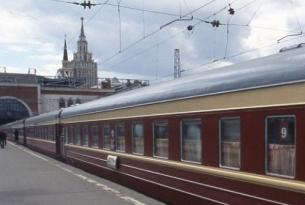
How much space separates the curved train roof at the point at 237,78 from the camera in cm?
771

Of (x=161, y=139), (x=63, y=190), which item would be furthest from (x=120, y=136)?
(x=161, y=139)

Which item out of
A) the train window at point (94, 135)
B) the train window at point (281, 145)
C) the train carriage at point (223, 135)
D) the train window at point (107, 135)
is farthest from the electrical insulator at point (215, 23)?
the train window at point (281, 145)

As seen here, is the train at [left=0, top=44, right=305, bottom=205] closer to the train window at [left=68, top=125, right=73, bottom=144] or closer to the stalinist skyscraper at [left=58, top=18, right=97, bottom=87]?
the train window at [left=68, top=125, right=73, bottom=144]

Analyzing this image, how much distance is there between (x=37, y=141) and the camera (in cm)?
4209

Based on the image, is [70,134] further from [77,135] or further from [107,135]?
[107,135]

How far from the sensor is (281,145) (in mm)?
7695

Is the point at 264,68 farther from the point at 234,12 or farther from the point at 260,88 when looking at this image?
the point at 234,12

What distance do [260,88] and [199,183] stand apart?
261 cm

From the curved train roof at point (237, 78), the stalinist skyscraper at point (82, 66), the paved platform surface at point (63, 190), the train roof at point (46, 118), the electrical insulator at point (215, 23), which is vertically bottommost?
the paved platform surface at point (63, 190)

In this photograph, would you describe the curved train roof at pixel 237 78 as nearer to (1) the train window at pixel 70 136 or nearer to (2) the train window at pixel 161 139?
(2) the train window at pixel 161 139

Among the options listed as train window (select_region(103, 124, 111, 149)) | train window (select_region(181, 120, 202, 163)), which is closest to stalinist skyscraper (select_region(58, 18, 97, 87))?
train window (select_region(103, 124, 111, 149))

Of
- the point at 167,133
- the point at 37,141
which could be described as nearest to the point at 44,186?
the point at 167,133

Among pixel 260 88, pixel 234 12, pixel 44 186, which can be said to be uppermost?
pixel 234 12

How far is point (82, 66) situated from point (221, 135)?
74.3 metres
